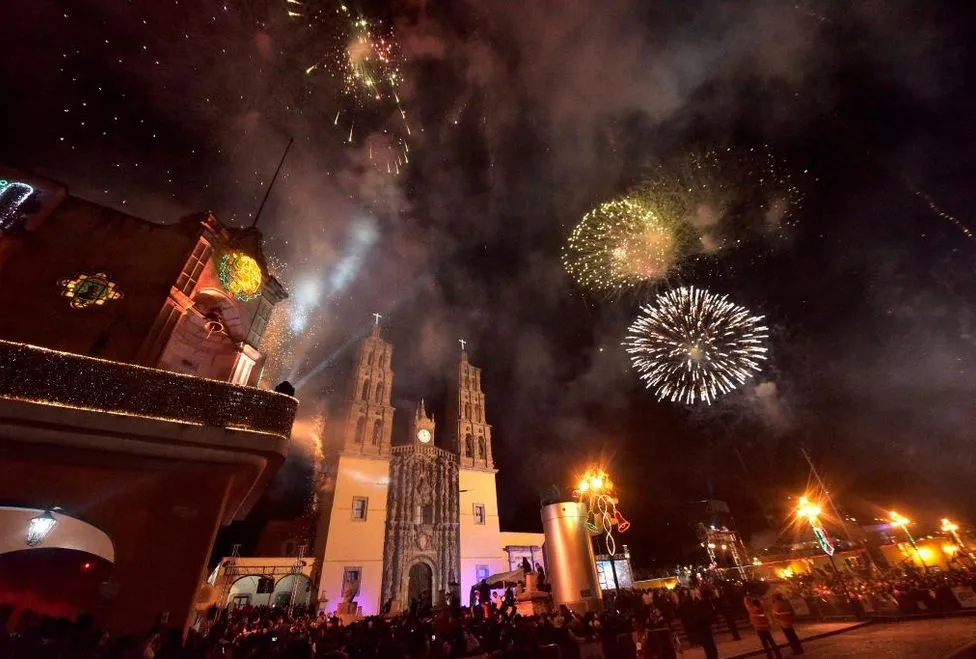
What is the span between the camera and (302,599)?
1267 inches

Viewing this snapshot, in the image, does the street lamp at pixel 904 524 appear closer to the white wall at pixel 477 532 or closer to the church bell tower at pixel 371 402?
the white wall at pixel 477 532

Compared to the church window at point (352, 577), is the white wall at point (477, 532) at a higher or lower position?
higher

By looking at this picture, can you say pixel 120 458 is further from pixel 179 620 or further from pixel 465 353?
pixel 465 353

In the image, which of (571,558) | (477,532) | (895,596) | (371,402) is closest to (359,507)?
(371,402)

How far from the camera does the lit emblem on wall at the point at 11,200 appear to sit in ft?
35.3

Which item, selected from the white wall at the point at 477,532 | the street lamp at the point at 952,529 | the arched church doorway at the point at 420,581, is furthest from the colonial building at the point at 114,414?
the street lamp at the point at 952,529

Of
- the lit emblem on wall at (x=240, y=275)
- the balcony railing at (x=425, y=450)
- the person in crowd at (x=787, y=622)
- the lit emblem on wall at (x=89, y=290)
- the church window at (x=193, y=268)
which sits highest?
the balcony railing at (x=425, y=450)

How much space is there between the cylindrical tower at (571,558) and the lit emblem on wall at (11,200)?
2246cm

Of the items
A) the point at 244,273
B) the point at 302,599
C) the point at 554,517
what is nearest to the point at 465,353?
the point at 302,599

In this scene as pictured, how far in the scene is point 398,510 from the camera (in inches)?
1490

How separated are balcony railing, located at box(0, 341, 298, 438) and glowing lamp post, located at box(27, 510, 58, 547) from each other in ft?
7.69

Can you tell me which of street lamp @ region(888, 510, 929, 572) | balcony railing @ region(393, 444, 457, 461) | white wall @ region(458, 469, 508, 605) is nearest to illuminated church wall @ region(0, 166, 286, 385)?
balcony railing @ region(393, 444, 457, 461)

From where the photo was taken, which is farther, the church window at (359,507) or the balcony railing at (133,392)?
the church window at (359,507)

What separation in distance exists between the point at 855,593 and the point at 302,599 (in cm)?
3560
